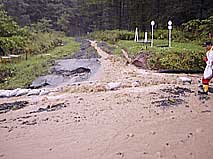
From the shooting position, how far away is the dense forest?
96.4ft

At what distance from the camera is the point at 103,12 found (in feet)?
148

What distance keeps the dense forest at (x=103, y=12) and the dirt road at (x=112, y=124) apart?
826 inches

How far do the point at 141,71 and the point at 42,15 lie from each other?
134ft

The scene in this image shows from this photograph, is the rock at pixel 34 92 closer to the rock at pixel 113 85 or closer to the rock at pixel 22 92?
the rock at pixel 22 92

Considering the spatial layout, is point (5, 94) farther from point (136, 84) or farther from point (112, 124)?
point (112, 124)

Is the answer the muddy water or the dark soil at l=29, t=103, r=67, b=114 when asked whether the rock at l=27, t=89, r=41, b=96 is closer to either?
the muddy water

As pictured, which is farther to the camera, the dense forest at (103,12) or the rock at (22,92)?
the dense forest at (103,12)

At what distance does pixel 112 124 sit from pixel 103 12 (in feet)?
135

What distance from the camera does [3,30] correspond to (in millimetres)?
19734

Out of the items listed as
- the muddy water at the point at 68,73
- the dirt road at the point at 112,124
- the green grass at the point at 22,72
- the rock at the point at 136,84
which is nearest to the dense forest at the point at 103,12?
the muddy water at the point at 68,73

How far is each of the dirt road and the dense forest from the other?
68.8ft

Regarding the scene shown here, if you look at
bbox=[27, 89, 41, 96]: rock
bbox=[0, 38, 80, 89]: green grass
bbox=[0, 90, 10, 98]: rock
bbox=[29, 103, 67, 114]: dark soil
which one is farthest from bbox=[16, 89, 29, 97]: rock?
bbox=[29, 103, 67, 114]: dark soil

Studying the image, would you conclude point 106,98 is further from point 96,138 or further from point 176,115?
point 96,138

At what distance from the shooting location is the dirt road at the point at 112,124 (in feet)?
14.3
